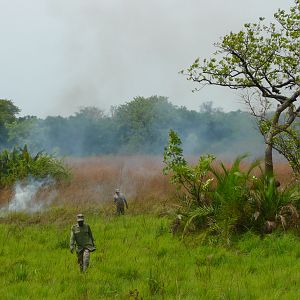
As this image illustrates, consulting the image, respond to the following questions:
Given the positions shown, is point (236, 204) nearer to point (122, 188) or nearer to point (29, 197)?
point (122, 188)

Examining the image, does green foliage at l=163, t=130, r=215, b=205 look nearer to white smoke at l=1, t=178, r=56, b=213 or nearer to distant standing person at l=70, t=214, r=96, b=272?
distant standing person at l=70, t=214, r=96, b=272

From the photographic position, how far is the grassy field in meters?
6.90

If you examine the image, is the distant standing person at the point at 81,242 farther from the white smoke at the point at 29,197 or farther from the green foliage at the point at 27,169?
the green foliage at the point at 27,169

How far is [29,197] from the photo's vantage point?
2019cm

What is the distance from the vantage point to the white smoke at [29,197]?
18619 mm

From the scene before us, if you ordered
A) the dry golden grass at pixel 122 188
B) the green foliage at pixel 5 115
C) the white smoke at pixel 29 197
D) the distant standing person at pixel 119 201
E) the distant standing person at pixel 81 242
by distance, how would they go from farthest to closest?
the green foliage at pixel 5 115, the white smoke at pixel 29 197, the dry golden grass at pixel 122 188, the distant standing person at pixel 119 201, the distant standing person at pixel 81 242

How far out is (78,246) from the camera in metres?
8.85

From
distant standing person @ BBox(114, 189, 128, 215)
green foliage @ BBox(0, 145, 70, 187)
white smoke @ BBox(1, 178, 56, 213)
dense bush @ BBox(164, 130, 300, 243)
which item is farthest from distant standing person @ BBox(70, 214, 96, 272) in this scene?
green foliage @ BBox(0, 145, 70, 187)

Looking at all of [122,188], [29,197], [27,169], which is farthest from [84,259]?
[27,169]

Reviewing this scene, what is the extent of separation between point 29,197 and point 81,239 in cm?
1203

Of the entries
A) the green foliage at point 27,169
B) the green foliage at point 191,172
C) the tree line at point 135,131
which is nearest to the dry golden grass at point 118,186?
the green foliage at point 27,169

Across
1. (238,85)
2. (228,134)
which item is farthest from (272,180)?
(228,134)

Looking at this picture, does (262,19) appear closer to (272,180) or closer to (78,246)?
(272,180)

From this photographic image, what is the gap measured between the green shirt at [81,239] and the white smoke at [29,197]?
928 cm
